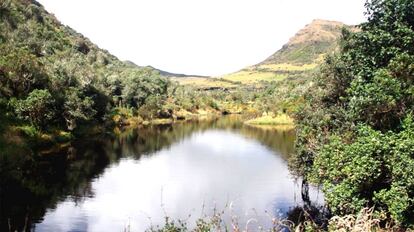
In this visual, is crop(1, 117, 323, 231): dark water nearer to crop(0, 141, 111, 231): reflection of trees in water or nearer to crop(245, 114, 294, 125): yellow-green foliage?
crop(0, 141, 111, 231): reflection of trees in water

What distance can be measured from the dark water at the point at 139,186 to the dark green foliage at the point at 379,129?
17.1ft

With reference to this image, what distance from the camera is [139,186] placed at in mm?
58812

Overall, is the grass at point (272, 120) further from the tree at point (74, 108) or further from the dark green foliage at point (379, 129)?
the dark green foliage at point (379, 129)

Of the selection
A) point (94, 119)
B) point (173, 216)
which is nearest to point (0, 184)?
point (173, 216)

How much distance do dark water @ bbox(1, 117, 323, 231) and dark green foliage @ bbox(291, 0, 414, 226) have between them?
523 centimetres

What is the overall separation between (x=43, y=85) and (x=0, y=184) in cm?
4024

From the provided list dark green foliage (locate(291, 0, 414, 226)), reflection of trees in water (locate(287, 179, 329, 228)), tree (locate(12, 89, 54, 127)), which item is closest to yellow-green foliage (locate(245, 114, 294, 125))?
tree (locate(12, 89, 54, 127))

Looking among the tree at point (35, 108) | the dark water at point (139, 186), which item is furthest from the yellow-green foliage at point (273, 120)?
the tree at point (35, 108)

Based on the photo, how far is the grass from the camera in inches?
6199

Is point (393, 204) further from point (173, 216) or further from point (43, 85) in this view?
point (43, 85)

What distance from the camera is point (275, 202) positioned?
50.9 m

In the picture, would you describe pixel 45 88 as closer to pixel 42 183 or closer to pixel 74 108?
pixel 74 108

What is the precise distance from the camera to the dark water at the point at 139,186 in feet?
140

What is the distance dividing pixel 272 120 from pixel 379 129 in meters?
134
